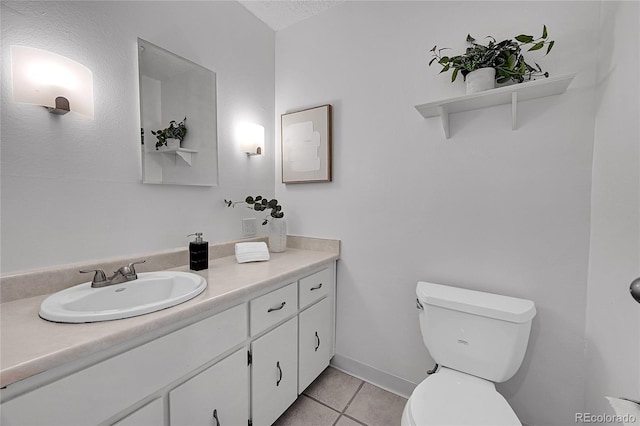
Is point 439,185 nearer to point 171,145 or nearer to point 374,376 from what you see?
point 374,376

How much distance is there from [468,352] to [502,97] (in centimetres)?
117

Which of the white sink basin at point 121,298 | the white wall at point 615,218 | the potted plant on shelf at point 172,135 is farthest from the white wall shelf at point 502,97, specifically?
the white sink basin at point 121,298

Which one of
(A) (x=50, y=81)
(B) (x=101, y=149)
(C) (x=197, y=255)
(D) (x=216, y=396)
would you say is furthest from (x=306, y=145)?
(D) (x=216, y=396)

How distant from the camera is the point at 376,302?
1626 mm

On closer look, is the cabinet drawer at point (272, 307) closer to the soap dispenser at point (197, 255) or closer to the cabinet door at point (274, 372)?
the cabinet door at point (274, 372)

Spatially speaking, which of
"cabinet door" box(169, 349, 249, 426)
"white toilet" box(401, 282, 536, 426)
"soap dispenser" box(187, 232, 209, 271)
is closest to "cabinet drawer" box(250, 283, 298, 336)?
"cabinet door" box(169, 349, 249, 426)

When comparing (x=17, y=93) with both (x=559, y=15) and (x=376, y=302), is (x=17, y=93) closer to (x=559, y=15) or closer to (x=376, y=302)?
(x=376, y=302)

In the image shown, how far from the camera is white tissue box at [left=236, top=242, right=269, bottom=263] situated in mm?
1450

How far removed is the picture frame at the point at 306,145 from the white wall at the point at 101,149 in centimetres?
43

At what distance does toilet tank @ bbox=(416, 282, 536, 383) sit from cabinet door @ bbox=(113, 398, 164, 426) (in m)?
1.11

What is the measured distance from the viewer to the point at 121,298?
1001 millimetres

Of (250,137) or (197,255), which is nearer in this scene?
(197,255)

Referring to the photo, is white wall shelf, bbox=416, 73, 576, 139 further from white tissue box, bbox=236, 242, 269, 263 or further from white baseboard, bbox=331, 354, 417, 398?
white baseboard, bbox=331, 354, 417, 398

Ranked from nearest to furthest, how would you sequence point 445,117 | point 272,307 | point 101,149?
point 101,149, point 272,307, point 445,117
